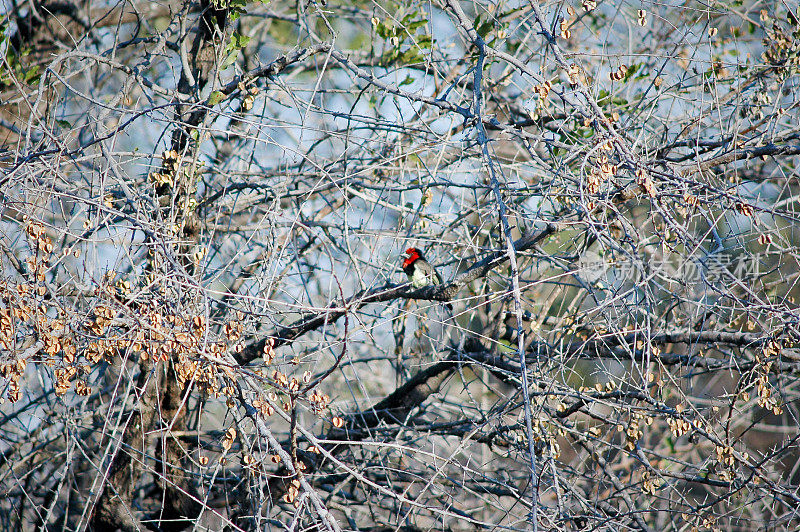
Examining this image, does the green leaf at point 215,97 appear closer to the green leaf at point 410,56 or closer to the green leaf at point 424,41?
the green leaf at point 424,41

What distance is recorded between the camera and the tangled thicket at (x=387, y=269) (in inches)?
102

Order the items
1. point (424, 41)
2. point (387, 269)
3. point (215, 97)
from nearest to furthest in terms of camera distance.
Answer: point (215, 97) → point (387, 269) → point (424, 41)

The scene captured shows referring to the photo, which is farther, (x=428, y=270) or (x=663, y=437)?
(x=663, y=437)

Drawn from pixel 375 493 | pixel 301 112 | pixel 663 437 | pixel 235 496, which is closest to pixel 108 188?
pixel 301 112

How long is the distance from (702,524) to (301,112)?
3.02 m

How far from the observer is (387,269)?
12.9ft

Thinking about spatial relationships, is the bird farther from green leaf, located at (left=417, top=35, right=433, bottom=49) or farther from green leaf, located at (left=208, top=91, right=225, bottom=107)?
green leaf, located at (left=208, top=91, right=225, bottom=107)

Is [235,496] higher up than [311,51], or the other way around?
[311,51]

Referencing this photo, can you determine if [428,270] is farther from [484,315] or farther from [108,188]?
[108,188]

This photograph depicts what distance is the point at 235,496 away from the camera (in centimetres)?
397

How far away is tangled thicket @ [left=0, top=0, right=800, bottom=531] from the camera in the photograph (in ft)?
8.50

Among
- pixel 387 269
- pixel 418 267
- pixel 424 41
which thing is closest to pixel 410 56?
pixel 424 41

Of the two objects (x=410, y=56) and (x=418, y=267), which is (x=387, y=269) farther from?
(x=410, y=56)

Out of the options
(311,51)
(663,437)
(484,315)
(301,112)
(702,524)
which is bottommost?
(663,437)
